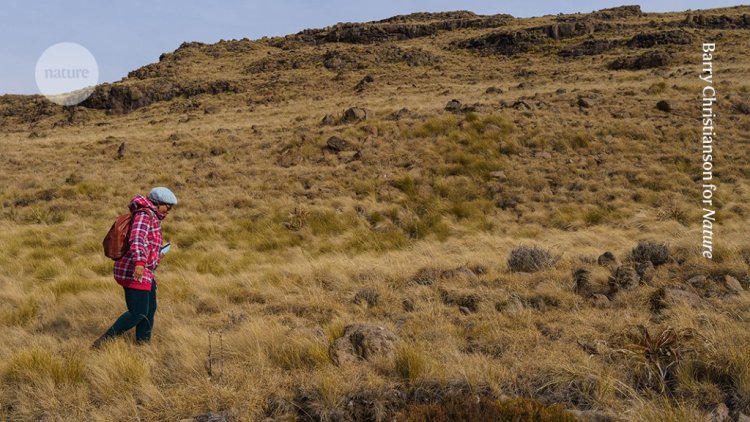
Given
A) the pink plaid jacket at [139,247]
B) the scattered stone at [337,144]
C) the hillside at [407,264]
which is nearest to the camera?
the hillside at [407,264]

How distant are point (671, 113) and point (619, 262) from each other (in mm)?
12835

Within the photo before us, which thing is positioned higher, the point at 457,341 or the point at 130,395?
the point at 130,395

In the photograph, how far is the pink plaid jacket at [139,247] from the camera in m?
4.59

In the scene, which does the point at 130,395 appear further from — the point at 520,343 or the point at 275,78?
the point at 275,78

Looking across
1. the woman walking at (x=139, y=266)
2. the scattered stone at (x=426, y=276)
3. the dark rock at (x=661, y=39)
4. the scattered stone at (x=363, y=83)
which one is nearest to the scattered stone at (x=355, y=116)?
the scattered stone at (x=426, y=276)

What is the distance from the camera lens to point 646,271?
5938mm

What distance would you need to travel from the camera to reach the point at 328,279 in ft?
22.6

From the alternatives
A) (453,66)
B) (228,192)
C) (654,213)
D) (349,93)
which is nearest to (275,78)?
(349,93)

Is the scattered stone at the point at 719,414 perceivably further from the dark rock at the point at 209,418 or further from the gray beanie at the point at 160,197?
the gray beanie at the point at 160,197

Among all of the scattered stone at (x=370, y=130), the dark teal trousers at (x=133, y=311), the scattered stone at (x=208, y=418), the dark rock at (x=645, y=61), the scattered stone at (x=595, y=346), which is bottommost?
the scattered stone at (x=595, y=346)

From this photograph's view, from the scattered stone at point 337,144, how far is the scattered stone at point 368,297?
1035cm

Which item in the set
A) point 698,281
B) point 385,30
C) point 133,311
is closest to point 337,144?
point 133,311

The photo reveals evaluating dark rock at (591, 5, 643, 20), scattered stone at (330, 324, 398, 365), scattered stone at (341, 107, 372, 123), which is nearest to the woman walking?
scattered stone at (330, 324, 398, 365)

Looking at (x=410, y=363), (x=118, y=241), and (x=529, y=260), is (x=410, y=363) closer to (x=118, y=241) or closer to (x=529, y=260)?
(x=118, y=241)
